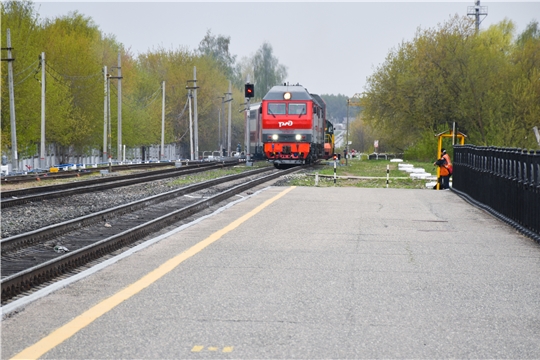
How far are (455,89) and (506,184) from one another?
4196cm

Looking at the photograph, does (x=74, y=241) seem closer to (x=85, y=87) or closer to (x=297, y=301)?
(x=297, y=301)

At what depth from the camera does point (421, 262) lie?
9.34m

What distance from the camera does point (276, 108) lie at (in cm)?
4275

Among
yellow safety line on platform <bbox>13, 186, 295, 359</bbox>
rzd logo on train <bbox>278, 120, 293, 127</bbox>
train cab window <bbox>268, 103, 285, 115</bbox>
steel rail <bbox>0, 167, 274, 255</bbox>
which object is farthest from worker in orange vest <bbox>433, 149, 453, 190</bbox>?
train cab window <bbox>268, 103, 285, 115</bbox>

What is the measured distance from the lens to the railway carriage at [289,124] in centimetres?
4206

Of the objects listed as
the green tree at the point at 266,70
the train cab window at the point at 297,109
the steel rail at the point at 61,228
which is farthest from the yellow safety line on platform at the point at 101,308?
the green tree at the point at 266,70

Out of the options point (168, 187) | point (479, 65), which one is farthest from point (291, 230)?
point (479, 65)

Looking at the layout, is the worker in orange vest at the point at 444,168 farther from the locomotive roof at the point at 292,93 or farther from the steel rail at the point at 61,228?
the locomotive roof at the point at 292,93

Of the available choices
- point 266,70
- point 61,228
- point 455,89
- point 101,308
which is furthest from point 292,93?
point 266,70

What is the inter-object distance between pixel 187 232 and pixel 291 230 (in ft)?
5.17

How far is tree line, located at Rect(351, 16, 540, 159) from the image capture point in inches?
2008

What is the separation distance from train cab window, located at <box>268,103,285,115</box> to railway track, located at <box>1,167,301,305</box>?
22.8 m

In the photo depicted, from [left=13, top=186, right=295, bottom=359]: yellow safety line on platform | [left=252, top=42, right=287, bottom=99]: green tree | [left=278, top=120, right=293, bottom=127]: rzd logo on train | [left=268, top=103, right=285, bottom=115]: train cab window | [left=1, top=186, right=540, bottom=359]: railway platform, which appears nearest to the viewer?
[left=13, top=186, right=295, bottom=359]: yellow safety line on platform

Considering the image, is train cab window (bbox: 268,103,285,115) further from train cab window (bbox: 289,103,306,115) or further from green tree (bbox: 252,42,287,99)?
green tree (bbox: 252,42,287,99)
